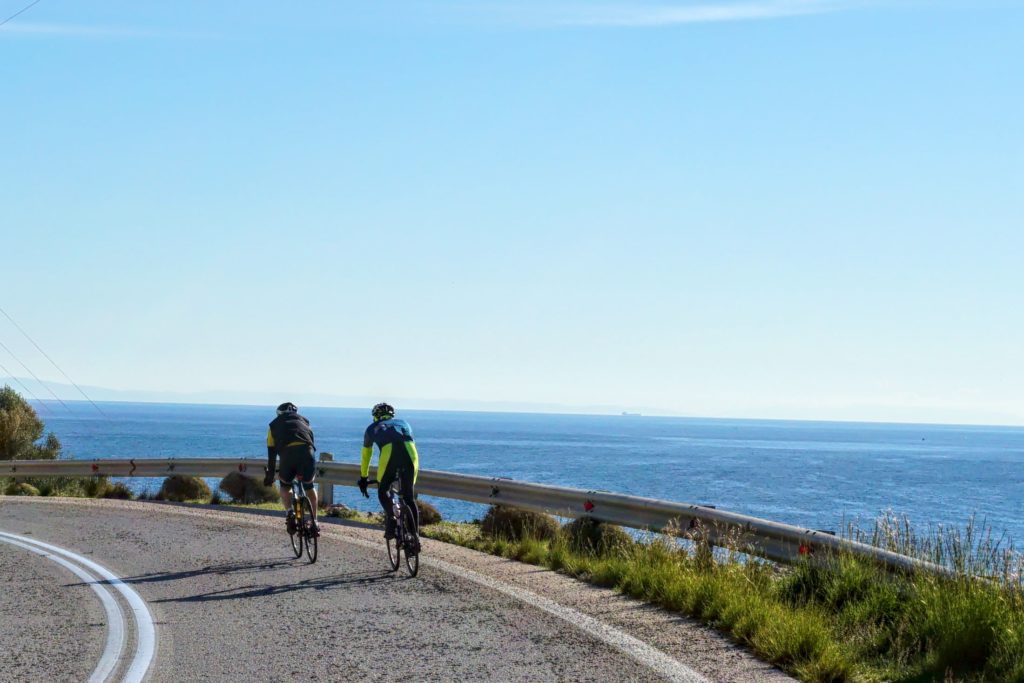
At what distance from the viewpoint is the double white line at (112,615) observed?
22.0ft

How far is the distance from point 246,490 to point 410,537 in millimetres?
10336

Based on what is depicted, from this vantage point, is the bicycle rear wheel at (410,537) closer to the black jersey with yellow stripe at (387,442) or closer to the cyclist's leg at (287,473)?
the black jersey with yellow stripe at (387,442)

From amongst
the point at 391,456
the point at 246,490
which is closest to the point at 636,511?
the point at 391,456

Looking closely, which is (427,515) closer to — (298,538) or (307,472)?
(307,472)

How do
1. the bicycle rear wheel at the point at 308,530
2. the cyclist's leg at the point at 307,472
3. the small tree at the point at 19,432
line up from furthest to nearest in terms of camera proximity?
1. the small tree at the point at 19,432
2. the cyclist's leg at the point at 307,472
3. the bicycle rear wheel at the point at 308,530

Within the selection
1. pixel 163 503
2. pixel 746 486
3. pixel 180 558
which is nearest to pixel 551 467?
pixel 746 486

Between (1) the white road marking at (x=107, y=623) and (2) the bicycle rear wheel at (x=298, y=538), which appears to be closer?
(1) the white road marking at (x=107, y=623)

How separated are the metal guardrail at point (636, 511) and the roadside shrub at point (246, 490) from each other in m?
0.24

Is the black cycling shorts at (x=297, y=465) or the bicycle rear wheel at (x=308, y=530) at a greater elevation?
the black cycling shorts at (x=297, y=465)

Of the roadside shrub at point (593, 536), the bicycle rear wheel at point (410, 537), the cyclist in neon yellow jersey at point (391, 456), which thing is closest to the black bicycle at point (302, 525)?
the cyclist in neon yellow jersey at point (391, 456)

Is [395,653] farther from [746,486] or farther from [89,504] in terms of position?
[746,486]

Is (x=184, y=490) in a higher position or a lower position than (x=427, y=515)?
higher

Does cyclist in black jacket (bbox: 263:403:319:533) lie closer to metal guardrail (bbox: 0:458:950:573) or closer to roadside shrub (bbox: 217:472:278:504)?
metal guardrail (bbox: 0:458:950:573)

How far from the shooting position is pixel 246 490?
66.5 ft
